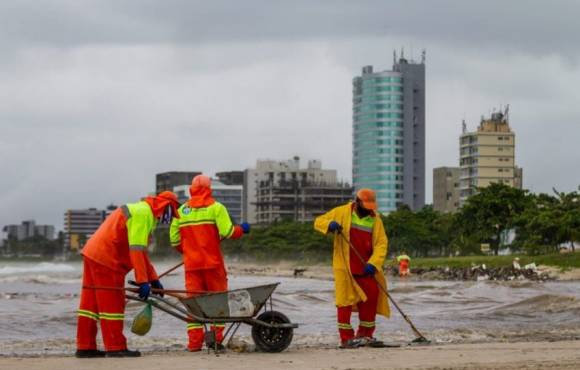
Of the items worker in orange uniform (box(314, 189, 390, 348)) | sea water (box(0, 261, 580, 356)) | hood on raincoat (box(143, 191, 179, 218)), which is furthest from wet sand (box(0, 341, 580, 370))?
sea water (box(0, 261, 580, 356))

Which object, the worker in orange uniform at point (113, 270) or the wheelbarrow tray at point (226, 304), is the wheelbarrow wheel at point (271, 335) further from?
the worker in orange uniform at point (113, 270)

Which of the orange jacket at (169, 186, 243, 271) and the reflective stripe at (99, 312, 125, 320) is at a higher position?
the orange jacket at (169, 186, 243, 271)

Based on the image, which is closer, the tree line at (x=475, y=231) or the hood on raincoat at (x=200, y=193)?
the hood on raincoat at (x=200, y=193)

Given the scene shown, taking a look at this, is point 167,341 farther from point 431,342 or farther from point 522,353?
point 522,353

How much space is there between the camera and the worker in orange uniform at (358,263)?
1670cm

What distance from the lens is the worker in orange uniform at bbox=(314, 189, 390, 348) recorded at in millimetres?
16703

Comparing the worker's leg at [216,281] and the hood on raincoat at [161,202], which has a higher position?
the hood on raincoat at [161,202]

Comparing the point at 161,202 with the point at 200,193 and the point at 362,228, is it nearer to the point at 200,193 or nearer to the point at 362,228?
the point at 200,193

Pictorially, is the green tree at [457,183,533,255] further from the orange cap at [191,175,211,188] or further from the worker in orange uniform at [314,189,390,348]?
the orange cap at [191,175,211,188]

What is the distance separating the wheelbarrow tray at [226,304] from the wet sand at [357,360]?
44cm

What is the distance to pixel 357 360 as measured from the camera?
1405 centimetres

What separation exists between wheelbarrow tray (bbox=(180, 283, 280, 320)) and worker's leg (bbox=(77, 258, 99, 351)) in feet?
3.16

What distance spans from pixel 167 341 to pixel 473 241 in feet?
278

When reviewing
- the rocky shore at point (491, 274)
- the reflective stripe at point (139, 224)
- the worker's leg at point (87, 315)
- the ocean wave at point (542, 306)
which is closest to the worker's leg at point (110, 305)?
the worker's leg at point (87, 315)
